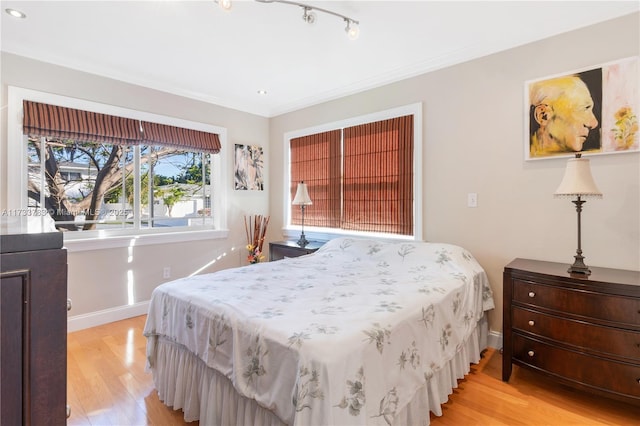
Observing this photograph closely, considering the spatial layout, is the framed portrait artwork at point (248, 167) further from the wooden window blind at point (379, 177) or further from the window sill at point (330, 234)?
the wooden window blind at point (379, 177)

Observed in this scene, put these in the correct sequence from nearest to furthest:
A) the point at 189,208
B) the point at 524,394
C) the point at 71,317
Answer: the point at 524,394, the point at 71,317, the point at 189,208

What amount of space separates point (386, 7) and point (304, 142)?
2.12 meters

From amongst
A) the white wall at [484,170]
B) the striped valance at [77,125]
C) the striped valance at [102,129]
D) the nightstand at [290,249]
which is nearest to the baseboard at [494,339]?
the white wall at [484,170]

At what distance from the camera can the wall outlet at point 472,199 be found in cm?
271

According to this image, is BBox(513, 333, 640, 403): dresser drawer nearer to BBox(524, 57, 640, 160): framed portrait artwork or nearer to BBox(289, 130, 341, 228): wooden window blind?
BBox(524, 57, 640, 160): framed portrait artwork

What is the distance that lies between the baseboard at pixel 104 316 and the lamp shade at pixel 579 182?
381cm

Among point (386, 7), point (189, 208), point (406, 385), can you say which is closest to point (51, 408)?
point (406, 385)

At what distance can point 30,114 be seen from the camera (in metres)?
2.63

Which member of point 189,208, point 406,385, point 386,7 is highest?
point 386,7

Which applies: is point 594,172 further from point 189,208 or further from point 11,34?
point 11,34

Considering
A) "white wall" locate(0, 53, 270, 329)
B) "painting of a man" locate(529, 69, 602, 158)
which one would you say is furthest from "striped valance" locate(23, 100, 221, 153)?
"painting of a man" locate(529, 69, 602, 158)

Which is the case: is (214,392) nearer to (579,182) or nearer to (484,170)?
(579,182)

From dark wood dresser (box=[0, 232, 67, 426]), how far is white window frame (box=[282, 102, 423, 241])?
278 cm

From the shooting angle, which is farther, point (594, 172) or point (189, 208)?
point (189, 208)
